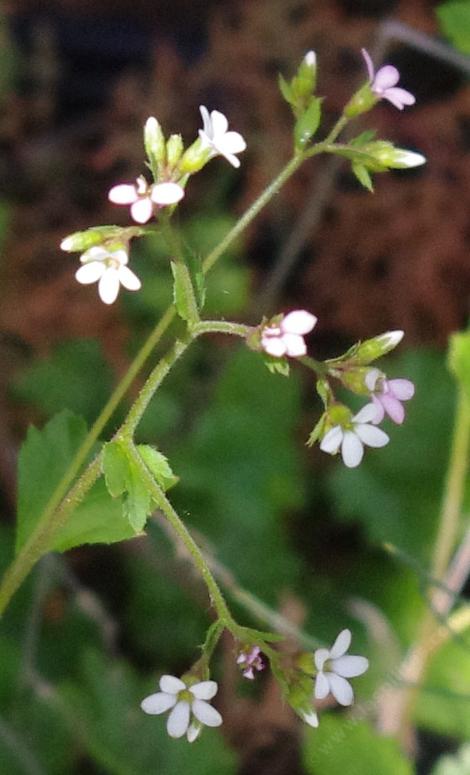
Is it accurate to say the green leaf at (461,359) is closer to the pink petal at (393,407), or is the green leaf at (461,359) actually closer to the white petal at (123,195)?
the pink petal at (393,407)

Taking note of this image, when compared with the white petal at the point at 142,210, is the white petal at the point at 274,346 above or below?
below

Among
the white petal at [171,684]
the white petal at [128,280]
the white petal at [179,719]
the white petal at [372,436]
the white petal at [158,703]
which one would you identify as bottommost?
the white petal at [179,719]

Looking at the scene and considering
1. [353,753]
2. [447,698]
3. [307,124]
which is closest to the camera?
[307,124]

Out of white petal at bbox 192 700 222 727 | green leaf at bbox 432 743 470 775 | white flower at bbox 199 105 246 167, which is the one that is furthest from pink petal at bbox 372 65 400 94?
green leaf at bbox 432 743 470 775

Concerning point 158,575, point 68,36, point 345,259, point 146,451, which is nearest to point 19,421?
point 158,575

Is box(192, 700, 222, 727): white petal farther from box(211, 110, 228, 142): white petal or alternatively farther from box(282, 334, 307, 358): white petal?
box(211, 110, 228, 142): white petal

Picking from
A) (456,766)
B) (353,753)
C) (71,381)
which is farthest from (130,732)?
(71,381)

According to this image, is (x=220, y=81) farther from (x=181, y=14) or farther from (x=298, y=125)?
(x=298, y=125)

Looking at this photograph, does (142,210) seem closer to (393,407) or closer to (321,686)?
(393,407)

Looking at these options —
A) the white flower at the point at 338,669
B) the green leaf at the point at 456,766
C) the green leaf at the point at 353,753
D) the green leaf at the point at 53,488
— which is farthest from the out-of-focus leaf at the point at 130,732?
the white flower at the point at 338,669
